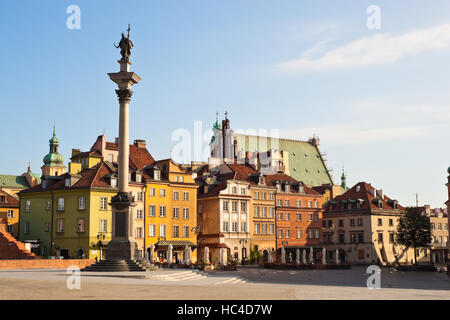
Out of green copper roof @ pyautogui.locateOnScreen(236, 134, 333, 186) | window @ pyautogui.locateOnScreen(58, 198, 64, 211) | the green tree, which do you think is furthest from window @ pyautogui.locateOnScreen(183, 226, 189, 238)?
green copper roof @ pyautogui.locateOnScreen(236, 134, 333, 186)

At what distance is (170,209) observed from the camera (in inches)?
3359

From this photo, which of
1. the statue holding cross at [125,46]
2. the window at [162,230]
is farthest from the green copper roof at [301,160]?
the statue holding cross at [125,46]

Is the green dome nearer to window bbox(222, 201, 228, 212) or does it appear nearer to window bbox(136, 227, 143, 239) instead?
window bbox(222, 201, 228, 212)

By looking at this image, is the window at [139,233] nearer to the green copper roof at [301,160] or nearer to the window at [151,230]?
the window at [151,230]

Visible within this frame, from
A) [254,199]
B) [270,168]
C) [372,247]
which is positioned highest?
[270,168]

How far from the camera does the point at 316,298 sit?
997 inches

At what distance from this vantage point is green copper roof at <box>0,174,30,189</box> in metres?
130

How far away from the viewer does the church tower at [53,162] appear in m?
147

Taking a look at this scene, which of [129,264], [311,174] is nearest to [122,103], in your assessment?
[129,264]

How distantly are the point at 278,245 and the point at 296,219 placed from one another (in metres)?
6.19

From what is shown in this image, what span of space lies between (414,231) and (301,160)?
5537cm

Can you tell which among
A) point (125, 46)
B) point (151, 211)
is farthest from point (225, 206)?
point (125, 46)

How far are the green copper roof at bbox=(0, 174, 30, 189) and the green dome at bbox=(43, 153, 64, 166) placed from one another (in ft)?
41.7

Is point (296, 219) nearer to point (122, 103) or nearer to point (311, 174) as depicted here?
point (311, 174)
